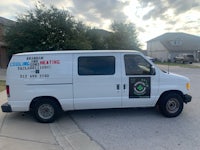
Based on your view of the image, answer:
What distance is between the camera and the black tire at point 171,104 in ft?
19.8

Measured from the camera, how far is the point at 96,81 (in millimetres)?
5754

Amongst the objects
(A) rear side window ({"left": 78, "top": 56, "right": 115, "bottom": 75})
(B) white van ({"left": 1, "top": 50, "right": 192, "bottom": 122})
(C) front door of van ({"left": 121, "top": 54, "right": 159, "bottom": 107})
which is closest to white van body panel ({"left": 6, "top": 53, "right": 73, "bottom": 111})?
(B) white van ({"left": 1, "top": 50, "right": 192, "bottom": 122})

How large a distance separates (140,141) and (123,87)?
183 centimetres

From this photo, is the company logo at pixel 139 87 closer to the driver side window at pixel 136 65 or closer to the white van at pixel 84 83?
the white van at pixel 84 83

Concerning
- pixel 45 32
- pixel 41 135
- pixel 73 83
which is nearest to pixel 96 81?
pixel 73 83

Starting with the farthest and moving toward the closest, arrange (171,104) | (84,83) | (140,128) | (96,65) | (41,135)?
(171,104)
(96,65)
(84,83)
(140,128)
(41,135)

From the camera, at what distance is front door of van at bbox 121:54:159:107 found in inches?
230

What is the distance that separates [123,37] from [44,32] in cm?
2367

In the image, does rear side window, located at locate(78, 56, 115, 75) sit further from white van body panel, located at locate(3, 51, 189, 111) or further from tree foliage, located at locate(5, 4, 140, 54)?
tree foliage, located at locate(5, 4, 140, 54)

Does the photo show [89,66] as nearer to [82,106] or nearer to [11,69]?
[82,106]

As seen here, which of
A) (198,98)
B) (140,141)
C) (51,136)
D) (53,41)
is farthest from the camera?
(53,41)

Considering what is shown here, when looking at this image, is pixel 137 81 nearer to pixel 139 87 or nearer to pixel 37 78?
pixel 139 87

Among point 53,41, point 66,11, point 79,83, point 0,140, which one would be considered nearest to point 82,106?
point 79,83

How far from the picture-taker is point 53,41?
21797 millimetres
